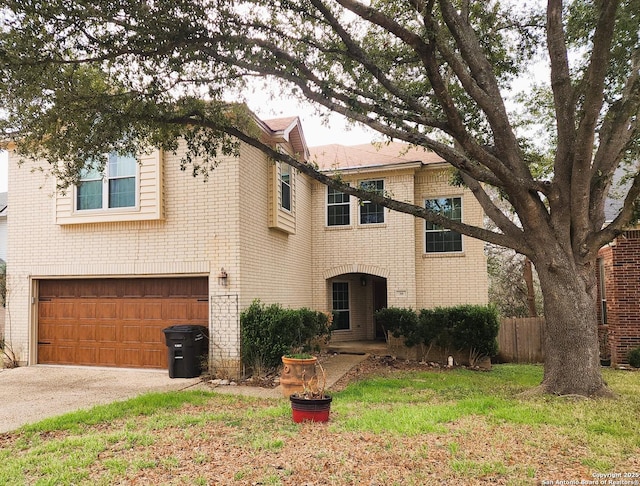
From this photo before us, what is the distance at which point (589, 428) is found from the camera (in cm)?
578

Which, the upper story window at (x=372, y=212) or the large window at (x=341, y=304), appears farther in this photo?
the large window at (x=341, y=304)

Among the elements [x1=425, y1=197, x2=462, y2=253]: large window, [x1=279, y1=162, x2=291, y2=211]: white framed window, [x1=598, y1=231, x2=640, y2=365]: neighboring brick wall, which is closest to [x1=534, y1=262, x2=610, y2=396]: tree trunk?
[x1=598, y1=231, x2=640, y2=365]: neighboring brick wall

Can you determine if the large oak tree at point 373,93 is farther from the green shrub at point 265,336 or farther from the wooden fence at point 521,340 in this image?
the wooden fence at point 521,340

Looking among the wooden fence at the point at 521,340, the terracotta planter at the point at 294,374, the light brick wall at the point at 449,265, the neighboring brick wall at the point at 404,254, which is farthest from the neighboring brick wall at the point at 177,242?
the wooden fence at the point at 521,340

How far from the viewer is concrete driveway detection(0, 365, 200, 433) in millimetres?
7505

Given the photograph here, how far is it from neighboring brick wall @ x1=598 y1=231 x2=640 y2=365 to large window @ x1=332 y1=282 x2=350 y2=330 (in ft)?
27.3

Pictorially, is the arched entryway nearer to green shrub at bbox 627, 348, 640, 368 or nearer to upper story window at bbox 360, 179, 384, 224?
upper story window at bbox 360, 179, 384, 224

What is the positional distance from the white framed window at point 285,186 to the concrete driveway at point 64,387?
17.5 feet

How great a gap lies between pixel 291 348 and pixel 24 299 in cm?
684

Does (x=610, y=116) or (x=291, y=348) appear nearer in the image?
(x=610, y=116)

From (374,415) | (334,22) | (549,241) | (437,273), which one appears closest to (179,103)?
(334,22)

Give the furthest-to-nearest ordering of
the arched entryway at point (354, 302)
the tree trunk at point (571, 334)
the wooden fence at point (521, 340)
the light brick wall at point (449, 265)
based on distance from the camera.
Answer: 1. the arched entryway at point (354, 302)
2. the light brick wall at point (449, 265)
3. the wooden fence at point (521, 340)
4. the tree trunk at point (571, 334)

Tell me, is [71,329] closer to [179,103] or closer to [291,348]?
[291,348]

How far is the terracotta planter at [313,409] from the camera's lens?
6.33 metres
